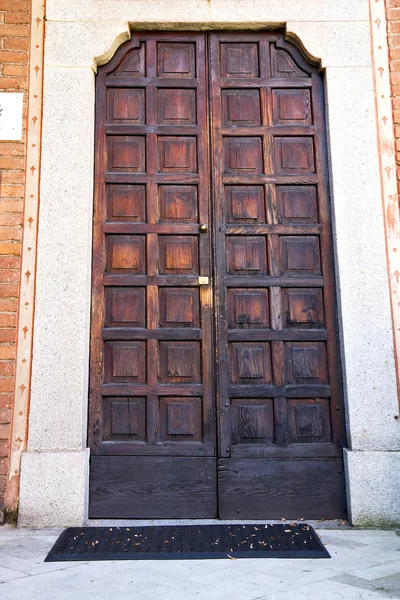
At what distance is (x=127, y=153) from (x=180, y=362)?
161cm

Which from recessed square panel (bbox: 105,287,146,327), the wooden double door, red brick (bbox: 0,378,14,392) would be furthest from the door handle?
red brick (bbox: 0,378,14,392)

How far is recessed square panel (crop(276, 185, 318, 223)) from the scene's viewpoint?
13.4ft

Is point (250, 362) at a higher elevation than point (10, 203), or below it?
below

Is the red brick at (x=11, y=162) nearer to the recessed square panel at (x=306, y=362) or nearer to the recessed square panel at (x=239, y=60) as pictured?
the recessed square panel at (x=239, y=60)

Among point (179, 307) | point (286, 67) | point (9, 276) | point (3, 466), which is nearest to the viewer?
point (3, 466)

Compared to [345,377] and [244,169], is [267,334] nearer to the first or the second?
[345,377]

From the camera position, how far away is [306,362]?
3914mm

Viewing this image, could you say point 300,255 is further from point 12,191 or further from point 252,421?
point 12,191

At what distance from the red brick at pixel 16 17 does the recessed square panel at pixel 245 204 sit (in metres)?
1.98

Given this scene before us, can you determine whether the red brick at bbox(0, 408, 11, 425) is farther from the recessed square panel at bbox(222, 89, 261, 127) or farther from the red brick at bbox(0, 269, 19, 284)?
the recessed square panel at bbox(222, 89, 261, 127)

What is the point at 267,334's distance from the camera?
3.93 m

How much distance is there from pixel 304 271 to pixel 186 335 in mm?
974

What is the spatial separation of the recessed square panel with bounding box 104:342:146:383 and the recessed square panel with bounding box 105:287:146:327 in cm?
15

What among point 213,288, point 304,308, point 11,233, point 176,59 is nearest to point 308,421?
point 304,308
